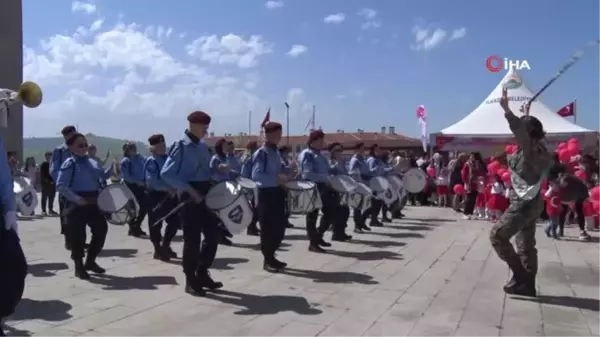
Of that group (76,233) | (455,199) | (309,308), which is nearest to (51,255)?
(76,233)

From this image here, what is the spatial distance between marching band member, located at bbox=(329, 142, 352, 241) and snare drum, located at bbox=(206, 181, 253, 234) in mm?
3698

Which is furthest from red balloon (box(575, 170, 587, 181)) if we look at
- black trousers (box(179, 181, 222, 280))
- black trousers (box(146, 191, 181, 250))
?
black trousers (box(179, 181, 222, 280))

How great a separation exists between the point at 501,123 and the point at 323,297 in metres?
16.8

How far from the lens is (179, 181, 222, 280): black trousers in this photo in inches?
241

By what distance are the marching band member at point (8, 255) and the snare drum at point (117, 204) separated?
3.54 m

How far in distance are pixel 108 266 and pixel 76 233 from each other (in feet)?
3.74

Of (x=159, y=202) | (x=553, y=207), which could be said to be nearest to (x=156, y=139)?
(x=159, y=202)

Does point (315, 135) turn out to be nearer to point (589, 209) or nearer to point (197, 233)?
point (197, 233)

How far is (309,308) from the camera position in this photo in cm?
576

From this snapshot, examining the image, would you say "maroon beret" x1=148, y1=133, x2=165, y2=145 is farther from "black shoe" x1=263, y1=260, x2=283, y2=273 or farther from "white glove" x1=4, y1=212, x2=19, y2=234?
"white glove" x1=4, y1=212, x2=19, y2=234

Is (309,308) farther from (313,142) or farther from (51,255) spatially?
(51,255)

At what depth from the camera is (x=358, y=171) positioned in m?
11.8

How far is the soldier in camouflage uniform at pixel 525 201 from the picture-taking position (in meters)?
6.07

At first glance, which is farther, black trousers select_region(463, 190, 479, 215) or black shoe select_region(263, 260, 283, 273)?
black trousers select_region(463, 190, 479, 215)
